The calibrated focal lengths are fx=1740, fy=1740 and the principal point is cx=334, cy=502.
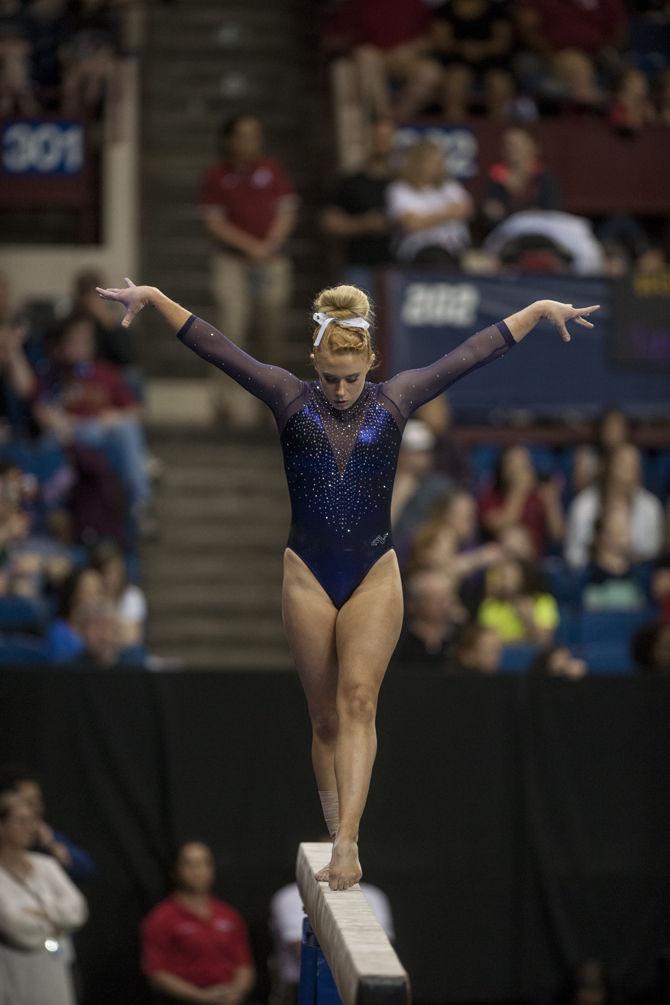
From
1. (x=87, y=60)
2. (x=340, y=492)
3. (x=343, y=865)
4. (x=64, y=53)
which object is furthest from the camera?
(x=64, y=53)

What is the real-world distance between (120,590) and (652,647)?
2.66 meters

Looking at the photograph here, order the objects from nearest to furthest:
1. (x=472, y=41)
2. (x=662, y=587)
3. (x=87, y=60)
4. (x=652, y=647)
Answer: (x=652, y=647) → (x=662, y=587) → (x=87, y=60) → (x=472, y=41)

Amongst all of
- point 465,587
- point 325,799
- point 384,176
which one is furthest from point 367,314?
point 384,176

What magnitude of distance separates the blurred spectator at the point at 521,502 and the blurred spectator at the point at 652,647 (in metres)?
1.14

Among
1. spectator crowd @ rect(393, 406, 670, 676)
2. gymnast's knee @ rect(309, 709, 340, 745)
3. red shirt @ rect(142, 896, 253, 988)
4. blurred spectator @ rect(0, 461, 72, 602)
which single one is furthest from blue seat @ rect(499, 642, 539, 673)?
gymnast's knee @ rect(309, 709, 340, 745)

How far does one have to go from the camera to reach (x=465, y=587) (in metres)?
8.99

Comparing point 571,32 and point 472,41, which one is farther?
point 571,32

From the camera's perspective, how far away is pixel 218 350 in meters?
4.70

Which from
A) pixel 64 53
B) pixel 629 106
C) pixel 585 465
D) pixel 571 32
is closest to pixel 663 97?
pixel 629 106

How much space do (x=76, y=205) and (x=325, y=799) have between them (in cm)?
826

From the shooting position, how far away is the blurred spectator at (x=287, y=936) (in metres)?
A: 7.57

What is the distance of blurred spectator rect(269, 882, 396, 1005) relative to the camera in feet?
24.8

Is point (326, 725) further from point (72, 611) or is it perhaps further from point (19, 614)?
point (19, 614)

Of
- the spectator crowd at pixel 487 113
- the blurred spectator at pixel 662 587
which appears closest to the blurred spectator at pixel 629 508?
the blurred spectator at pixel 662 587
